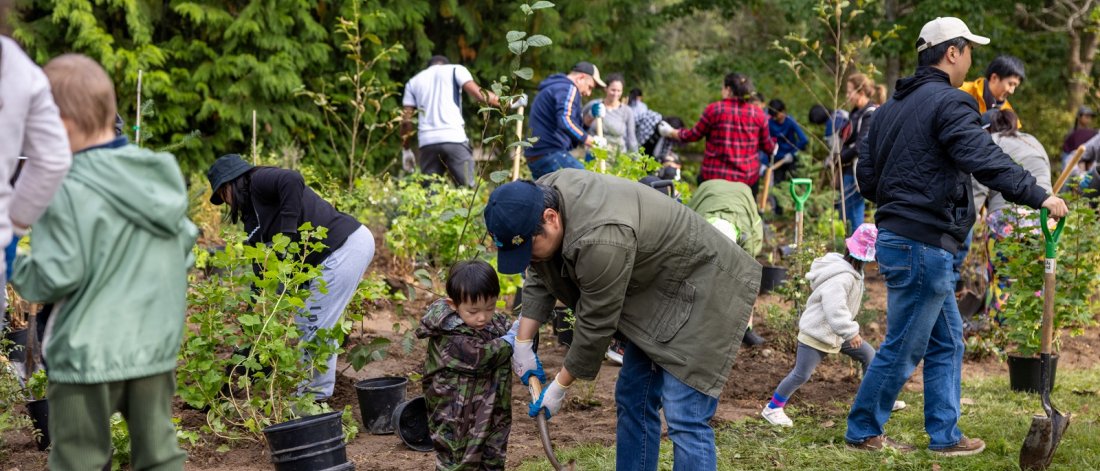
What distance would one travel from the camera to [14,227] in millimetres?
2844

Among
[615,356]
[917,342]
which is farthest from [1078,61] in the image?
Result: [917,342]

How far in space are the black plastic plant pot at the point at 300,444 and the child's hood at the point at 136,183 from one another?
138 cm

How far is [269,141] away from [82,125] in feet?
33.1

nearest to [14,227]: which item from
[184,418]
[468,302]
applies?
[468,302]

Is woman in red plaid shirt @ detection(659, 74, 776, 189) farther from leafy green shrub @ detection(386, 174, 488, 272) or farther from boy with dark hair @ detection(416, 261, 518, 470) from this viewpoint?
boy with dark hair @ detection(416, 261, 518, 470)

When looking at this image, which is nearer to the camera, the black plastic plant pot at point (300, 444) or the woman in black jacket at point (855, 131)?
the black plastic plant pot at point (300, 444)

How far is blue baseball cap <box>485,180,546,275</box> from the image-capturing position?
320 centimetres

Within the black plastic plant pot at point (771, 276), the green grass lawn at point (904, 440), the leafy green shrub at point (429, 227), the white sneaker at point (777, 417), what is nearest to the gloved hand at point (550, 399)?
the green grass lawn at point (904, 440)

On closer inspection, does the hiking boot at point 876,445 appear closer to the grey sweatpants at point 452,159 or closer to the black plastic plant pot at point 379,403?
the black plastic plant pot at point 379,403

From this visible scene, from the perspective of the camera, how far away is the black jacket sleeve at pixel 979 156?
419cm

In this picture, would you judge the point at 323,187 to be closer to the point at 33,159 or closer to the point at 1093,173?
the point at 33,159

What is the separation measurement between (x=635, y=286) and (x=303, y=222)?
2.02 m

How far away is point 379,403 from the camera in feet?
16.6

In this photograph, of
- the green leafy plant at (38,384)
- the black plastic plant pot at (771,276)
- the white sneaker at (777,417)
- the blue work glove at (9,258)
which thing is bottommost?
the black plastic plant pot at (771,276)
